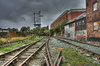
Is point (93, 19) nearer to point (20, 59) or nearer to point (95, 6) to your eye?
point (95, 6)

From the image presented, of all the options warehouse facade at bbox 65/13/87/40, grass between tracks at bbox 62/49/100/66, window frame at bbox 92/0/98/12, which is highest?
window frame at bbox 92/0/98/12

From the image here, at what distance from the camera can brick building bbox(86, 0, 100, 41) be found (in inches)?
443

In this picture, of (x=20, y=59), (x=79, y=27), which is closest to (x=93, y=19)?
(x=79, y=27)

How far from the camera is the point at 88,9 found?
1332cm

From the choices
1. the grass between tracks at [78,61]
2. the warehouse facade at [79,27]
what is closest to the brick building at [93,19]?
the warehouse facade at [79,27]

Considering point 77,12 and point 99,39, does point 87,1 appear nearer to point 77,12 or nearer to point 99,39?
point 99,39

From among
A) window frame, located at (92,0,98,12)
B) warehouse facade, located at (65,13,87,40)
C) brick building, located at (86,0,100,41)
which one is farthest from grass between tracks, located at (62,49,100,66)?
warehouse facade, located at (65,13,87,40)

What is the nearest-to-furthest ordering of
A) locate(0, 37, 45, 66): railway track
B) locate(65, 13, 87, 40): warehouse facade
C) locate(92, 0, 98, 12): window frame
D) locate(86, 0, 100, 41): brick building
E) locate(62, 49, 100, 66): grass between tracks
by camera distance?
locate(0, 37, 45, 66): railway track
locate(62, 49, 100, 66): grass between tracks
locate(86, 0, 100, 41): brick building
locate(92, 0, 98, 12): window frame
locate(65, 13, 87, 40): warehouse facade

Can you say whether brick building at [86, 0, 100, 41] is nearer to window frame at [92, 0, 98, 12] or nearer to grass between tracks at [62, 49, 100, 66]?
window frame at [92, 0, 98, 12]

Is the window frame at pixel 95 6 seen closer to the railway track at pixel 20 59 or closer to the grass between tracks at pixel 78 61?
the grass between tracks at pixel 78 61

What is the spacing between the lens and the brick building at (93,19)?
11245mm

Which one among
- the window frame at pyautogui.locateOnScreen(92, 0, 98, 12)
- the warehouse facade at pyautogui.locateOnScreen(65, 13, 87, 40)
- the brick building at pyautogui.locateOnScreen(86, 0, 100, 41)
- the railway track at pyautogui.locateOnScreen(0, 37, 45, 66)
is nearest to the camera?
the railway track at pyautogui.locateOnScreen(0, 37, 45, 66)

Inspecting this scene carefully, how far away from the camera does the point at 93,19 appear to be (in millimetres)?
12102

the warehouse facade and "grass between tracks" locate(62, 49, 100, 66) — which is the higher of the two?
the warehouse facade
